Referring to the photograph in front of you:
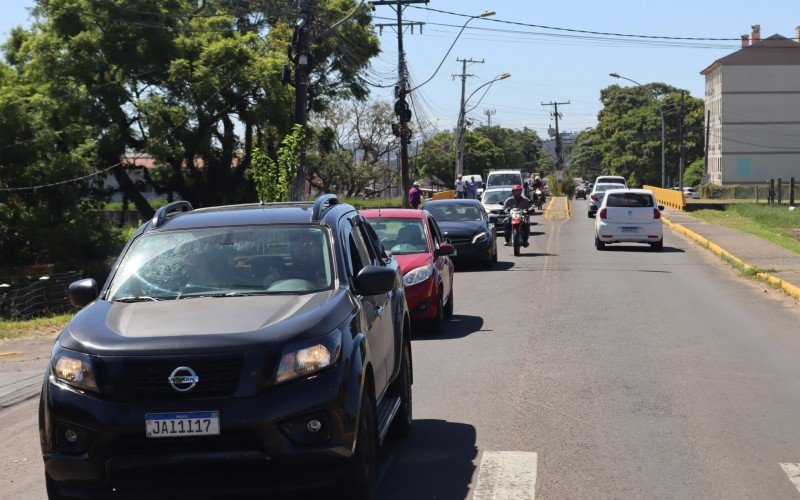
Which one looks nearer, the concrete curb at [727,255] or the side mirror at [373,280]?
the side mirror at [373,280]

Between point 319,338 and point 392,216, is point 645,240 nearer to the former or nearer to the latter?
point 392,216

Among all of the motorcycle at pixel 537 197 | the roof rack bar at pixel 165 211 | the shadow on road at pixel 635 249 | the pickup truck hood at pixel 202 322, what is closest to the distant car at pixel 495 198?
the shadow on road at pixel 635 249

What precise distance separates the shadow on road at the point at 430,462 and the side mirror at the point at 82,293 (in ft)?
7.03

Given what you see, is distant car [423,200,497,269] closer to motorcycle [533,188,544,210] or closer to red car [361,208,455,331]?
red car [361,208,455,331]

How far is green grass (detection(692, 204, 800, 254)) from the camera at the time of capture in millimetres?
32812

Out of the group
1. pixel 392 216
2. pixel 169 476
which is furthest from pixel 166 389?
pixel 392 216

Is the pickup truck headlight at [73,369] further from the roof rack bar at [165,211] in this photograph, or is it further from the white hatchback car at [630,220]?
the white hatchback car at [630,220]

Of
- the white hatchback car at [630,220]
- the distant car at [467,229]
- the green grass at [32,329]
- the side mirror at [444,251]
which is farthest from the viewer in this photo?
the white hatchback car at [630,220]

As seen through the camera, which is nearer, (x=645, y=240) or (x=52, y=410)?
(x=52, y=410)

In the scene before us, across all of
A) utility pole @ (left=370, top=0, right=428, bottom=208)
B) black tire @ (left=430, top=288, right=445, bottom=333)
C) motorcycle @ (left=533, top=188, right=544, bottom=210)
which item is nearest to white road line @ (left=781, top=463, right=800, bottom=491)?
black tire @ (left=430, top=288, right=445, bottom=333)

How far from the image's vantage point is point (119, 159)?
45250 mm

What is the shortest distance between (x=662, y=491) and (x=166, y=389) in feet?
10.1

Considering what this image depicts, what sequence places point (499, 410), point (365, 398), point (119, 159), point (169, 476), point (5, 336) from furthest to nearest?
point (119, 159) → point (5, 336) → point (499, 410) → point (365, 398) → point (169, 476)

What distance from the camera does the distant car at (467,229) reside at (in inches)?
908
